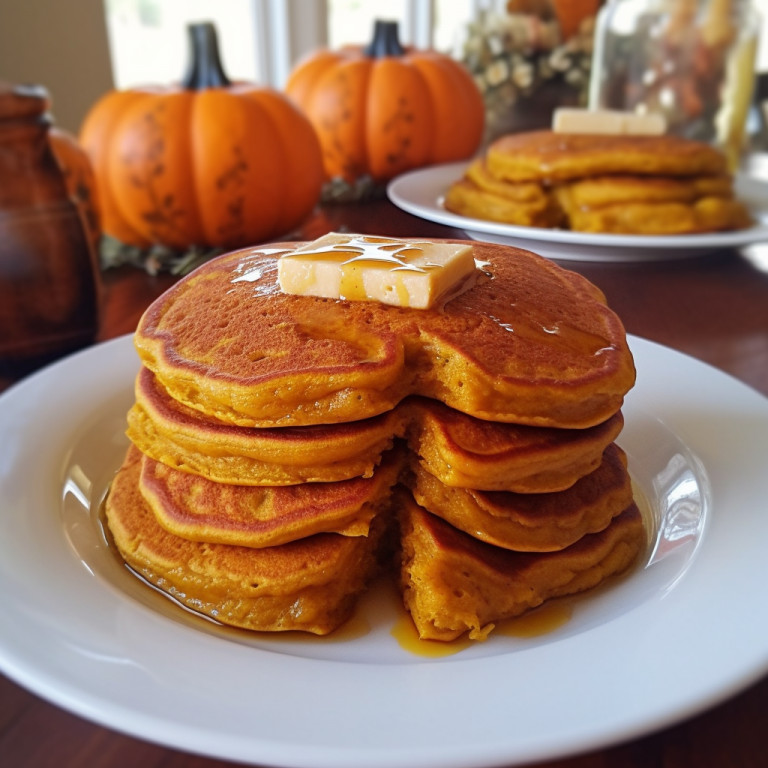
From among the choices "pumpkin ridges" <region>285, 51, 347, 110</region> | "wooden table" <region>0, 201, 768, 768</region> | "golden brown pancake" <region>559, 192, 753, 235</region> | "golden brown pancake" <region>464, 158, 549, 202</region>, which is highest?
"pumpkin ridges" <region>285, 51, 347, 110</region>

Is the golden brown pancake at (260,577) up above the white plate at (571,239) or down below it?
below

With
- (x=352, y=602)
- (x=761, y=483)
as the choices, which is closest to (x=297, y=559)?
(x=352, y=602)

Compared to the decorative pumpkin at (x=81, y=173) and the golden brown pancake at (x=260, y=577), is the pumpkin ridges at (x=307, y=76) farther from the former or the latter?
the golden brown pancake at (x=260, y=577)

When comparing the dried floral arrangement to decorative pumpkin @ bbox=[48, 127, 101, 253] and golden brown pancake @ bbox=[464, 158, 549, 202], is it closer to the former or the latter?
golden brown pancake @ bbox=[464, 158, 549, 202]

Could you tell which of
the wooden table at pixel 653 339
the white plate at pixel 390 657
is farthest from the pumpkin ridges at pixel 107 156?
the white plate at pixel 390 657

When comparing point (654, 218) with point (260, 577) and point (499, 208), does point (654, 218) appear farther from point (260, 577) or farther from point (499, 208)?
point (260, 577)

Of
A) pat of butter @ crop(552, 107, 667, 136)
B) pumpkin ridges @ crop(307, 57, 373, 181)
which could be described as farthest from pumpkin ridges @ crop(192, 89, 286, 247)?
pat of butter @ crop(552, 107, 667, 136)

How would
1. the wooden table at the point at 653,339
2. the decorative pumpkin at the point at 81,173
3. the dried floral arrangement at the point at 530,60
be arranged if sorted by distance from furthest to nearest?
the dried floral arrangement at the point at 530,60, the decorative pumpkin at the point at 81,173, the wooden table at the point at 653,339
